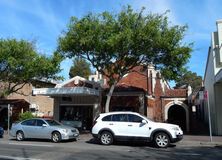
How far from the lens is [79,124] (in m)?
31.8

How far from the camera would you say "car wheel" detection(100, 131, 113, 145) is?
20000 mm

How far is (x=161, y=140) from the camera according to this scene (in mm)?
18844

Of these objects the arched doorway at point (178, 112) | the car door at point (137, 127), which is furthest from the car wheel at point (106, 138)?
the arched doorway at point (178, 112)

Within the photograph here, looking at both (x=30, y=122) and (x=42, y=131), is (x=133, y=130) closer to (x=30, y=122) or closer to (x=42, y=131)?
(x=42, y=131)

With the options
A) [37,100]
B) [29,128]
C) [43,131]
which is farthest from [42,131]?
[37,100]

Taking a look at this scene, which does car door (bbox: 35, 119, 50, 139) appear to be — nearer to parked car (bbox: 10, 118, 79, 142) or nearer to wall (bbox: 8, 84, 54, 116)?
parked car (bbox: 10, 118, 79, 142)

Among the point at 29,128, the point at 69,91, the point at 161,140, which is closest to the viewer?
the point at 161,140

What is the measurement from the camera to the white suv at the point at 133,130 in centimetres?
1883

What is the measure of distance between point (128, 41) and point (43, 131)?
308 inches

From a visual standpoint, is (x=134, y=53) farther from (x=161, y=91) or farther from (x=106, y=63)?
(x=161, y=91)

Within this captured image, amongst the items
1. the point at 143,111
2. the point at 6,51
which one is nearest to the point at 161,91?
the point at 143,111

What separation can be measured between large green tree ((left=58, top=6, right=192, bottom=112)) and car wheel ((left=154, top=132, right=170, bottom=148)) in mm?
7120

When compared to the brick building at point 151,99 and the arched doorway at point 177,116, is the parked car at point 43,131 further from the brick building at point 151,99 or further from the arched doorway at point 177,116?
the arched doorway at point 177,116

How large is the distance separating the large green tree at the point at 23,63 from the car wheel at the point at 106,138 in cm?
1122
